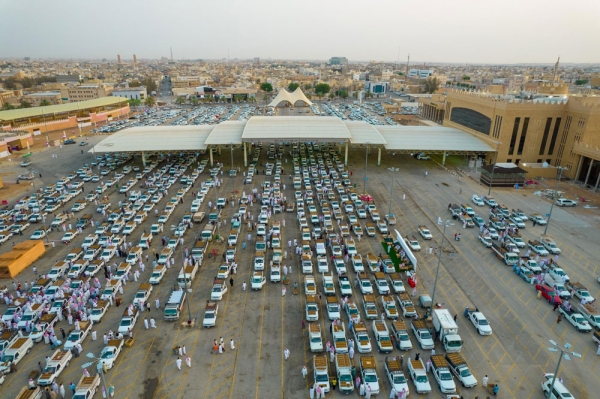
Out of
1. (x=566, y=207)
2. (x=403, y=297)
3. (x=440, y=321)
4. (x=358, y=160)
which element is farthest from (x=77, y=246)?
(x=566, y=207)

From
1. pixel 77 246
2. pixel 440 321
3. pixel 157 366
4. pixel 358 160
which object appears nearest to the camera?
pixel 157 366

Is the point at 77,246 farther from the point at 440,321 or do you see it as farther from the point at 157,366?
the point at 440,321

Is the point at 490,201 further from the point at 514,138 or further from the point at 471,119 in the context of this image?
the point at 471,119

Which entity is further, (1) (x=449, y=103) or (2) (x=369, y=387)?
(1) (x=449, y=103)

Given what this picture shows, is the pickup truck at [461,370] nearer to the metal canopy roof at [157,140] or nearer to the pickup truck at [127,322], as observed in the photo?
the pickup truck at [127,322]

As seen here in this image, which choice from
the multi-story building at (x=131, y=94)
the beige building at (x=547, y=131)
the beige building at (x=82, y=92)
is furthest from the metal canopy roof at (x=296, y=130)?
the beige building at (x=82, y=92)

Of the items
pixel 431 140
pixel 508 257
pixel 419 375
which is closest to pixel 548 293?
pixel 508 257
